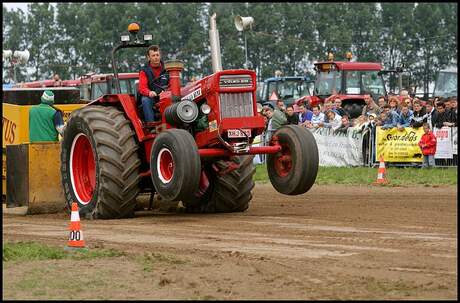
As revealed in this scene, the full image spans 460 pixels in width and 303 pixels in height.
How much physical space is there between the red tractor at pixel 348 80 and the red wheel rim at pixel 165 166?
18685 millimetres

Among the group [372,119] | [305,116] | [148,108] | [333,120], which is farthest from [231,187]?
[305,116]

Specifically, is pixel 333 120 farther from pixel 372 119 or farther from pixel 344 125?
pixel 372 119

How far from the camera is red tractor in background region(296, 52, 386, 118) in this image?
30.8 meters

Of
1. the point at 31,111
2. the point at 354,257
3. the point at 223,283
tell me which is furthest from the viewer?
→ the point at 31,111

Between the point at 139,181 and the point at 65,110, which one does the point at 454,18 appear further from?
the point at 139,181

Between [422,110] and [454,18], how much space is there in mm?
27152

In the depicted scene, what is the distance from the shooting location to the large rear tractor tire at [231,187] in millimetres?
13203

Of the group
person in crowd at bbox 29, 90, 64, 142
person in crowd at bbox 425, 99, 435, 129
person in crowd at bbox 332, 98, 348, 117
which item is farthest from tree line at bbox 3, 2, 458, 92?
person in crowd at bbox 29, 90, 64, 142

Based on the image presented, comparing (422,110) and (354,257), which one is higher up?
(422,110)

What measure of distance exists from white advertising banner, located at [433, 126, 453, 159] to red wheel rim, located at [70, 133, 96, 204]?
8872mm

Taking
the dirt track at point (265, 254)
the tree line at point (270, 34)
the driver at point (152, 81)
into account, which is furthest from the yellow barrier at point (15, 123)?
the tree line at point (270, 34)

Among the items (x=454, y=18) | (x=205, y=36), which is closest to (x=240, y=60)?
(x=205, y=36)

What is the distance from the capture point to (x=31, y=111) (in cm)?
1505

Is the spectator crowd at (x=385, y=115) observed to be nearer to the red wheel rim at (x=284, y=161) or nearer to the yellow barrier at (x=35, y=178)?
the red wheel rim at (x=284, y=161)
